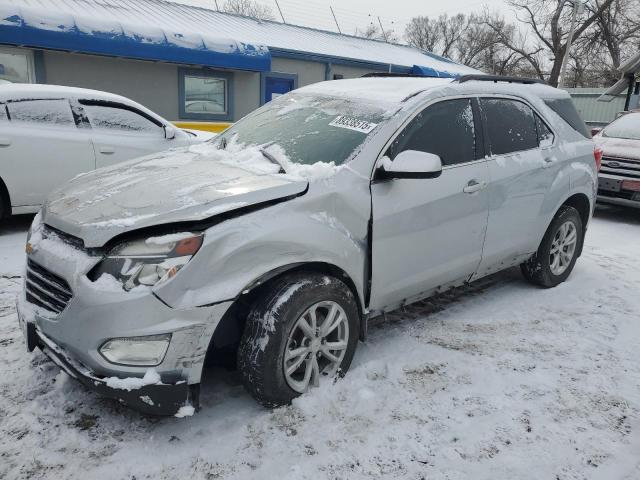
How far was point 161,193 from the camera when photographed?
260cm

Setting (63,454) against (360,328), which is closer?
(63,454)

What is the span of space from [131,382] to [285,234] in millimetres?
950

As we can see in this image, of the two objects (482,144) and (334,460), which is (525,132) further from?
(334,460)

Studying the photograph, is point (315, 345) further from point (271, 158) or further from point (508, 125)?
point (508, 125)

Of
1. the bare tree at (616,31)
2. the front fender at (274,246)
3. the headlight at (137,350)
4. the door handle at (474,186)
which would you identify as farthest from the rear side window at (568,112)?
the bare tree at (616,31)

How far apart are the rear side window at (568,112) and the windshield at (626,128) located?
14.9 feet

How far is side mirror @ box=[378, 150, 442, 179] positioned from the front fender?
18 centimetres

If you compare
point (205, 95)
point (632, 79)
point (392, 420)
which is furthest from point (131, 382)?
point (632, 79)

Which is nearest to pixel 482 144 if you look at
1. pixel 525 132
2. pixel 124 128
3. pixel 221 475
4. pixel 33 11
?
pixel 525 132

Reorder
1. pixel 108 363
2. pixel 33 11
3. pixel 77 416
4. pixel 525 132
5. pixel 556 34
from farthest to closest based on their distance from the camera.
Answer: pixel 556 34, pixel 33 11, pixel 525 132, pixel 77 416, pixel 108 363

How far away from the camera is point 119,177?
3.01m

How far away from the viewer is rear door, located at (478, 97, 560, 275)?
149 inches

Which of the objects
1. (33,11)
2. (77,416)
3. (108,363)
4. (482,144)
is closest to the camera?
(108,363)

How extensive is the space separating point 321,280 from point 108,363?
1.07 m
